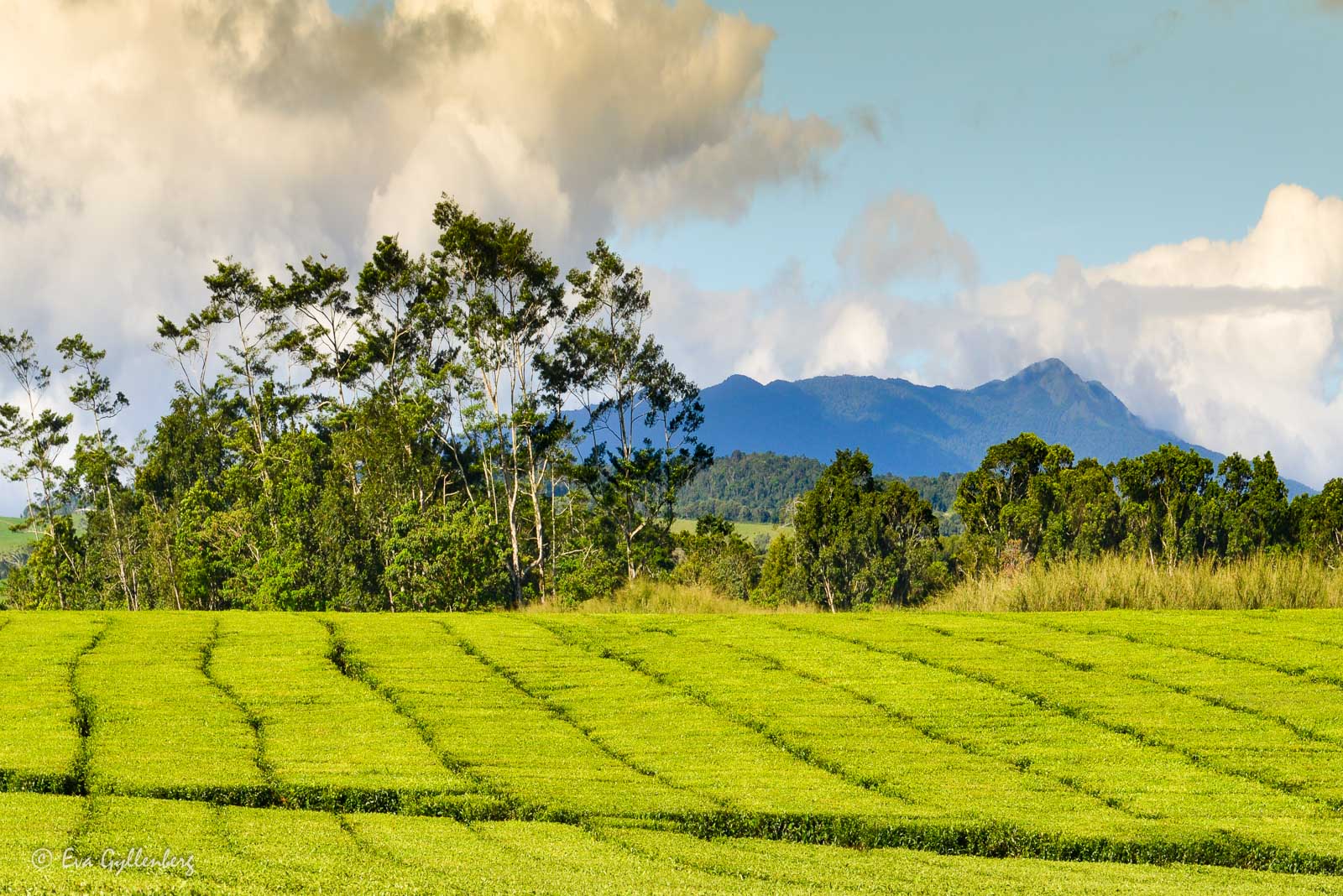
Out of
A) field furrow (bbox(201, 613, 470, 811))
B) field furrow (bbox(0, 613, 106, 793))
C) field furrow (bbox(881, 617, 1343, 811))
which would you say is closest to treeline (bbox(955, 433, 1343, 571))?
field furrow (bbox(881, 617, 1343, 811))

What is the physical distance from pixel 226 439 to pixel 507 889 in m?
54.0

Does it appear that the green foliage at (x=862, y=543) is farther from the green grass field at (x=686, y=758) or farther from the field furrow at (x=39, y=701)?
the field furrow at (x=39, y=701)

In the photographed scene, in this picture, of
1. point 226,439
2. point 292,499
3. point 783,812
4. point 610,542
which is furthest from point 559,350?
point 783,812

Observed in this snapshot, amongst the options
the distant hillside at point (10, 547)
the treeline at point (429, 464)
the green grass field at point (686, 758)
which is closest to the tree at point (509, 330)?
the treeline at point (429, 464)

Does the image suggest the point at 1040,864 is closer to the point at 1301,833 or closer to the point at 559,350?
the point at 1301,833

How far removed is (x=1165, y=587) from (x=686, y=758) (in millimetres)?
13696

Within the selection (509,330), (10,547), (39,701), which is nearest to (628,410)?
(509,330)

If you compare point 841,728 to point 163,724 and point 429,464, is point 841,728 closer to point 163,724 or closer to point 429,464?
point 163,724

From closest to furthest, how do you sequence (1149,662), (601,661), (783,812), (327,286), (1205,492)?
1. (783,812)
2. (1149,662)
3. (601,661)
4. (1205,492)
5. (327,286)

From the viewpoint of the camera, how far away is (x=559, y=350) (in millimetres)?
51469

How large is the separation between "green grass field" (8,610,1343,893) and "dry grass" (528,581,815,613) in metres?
5.39

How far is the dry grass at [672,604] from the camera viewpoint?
Answer: 26.1 m

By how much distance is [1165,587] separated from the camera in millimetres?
22906

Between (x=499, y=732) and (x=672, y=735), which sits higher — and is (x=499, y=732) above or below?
above
